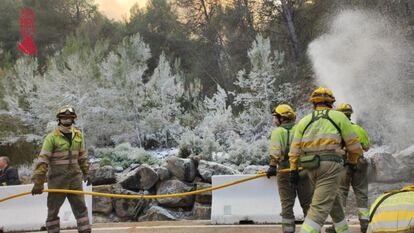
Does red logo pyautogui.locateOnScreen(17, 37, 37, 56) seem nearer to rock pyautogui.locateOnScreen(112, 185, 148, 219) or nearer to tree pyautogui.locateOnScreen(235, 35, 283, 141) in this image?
tree pyautogui.locateOnScreen(235, 35, 283, 141)

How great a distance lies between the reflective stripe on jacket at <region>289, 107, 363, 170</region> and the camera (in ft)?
15.3

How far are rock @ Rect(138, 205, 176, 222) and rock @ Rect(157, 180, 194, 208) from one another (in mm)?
255

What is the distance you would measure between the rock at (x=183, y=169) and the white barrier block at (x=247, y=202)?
14.3 feet

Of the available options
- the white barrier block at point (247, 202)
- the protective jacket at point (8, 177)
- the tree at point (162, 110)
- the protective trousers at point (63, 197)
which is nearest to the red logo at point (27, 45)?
the tree at point (162, 110)

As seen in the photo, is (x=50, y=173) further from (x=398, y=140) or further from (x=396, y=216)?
(x=398, y=140)

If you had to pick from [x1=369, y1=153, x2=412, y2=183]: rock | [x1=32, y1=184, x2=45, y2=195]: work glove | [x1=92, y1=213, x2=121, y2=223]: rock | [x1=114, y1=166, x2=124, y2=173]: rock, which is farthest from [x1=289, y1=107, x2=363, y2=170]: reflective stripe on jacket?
[x1=114, y1=166, x2=124, y2=173]: rock

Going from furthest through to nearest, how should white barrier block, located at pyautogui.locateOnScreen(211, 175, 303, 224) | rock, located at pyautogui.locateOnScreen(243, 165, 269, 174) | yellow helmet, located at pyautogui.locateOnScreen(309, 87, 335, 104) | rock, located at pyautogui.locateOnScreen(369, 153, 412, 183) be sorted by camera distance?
rock, located at pyautogui.locateOnScreen(243, 165, 269, 174)
rock, located at pyautogui.locateOnScreen(369, 153, 412, 183)
white barrier block, located at pyautogui.locateOnScreen(211, 175, 303, 224)
yellow helmet, located at pyautogui.locateOnScreen(309, 87, 335, 104)

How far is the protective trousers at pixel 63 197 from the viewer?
19.7ft

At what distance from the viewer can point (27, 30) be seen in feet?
90.2

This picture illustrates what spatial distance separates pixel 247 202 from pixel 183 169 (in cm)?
461

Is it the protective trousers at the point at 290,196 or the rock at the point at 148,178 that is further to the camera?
the rock at the point at 148,178

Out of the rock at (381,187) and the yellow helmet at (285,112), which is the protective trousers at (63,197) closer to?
the yellow helmet at (285,112)

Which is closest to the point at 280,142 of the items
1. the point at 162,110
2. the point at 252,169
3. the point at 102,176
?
the point at 252,169

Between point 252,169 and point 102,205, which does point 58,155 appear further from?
point 252,169
